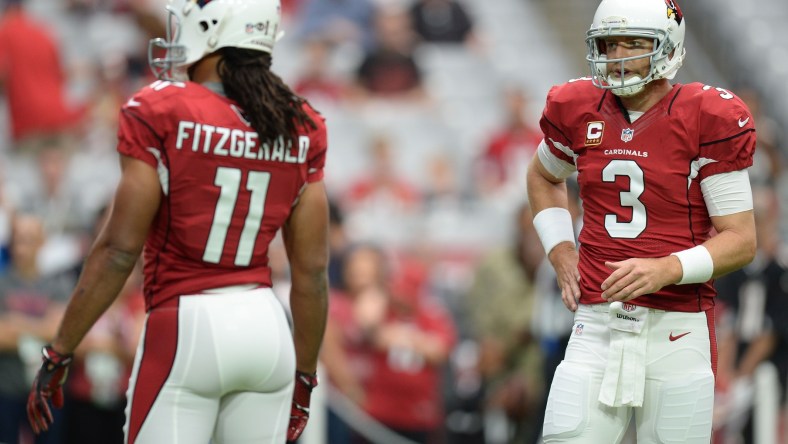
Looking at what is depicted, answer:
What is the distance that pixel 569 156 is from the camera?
4113mm

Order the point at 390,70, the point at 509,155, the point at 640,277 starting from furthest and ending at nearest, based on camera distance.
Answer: the point at 390,70
the point at 509,155
the point at 640,277

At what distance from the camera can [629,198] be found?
3865mm

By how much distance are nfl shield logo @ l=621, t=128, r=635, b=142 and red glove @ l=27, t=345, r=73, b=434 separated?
1.83m

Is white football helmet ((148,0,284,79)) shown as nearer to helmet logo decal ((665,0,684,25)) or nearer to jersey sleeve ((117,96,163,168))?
jersey sleeve ((117,96,163,168))

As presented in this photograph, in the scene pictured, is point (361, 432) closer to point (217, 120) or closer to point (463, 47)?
point (217, 120)

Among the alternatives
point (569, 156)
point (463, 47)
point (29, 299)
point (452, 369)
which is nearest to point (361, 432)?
point (452, 369)

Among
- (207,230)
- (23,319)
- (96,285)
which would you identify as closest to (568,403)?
(207,230)

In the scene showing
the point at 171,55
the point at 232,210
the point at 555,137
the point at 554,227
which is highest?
the point at 171,55

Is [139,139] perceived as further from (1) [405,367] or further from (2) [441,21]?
(2) [441,21]

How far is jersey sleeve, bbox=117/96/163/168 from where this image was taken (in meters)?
3.73

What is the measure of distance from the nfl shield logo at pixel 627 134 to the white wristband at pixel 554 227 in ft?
1.48

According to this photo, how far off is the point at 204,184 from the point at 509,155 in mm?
6597

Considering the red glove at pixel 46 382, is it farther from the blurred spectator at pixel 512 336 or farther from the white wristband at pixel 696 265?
the blurred spectator at pixel 512 336

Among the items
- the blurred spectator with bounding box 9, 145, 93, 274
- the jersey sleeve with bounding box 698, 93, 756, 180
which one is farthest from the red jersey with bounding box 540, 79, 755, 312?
the blurred spectator with bounding box 9, 145, 93, 274
